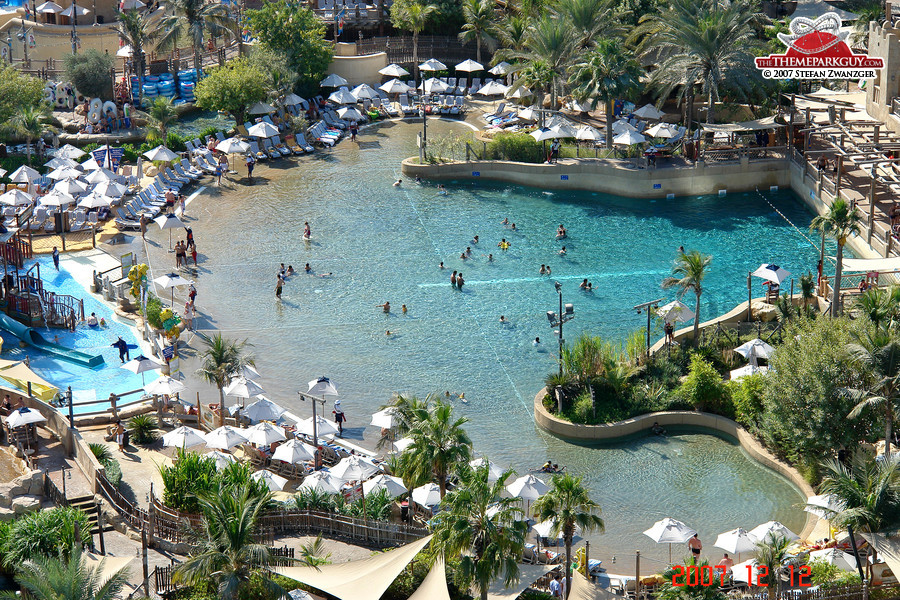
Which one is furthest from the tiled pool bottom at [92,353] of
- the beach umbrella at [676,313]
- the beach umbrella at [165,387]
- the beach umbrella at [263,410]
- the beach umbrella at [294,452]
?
the beach umbrella at [676,313]

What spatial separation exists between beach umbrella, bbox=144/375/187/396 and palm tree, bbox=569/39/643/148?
98.0 feet

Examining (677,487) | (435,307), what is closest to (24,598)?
(677,487)

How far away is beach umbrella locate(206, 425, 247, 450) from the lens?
1592 inches

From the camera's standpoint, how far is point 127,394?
4559cm

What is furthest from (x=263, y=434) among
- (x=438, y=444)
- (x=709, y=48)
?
(x=709, y=48)

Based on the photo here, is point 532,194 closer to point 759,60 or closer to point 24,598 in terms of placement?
point 759,60

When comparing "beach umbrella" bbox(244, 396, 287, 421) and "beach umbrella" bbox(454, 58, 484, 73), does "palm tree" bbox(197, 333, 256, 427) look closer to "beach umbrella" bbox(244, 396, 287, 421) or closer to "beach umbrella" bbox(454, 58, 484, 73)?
"beach umbrella" bbox(244, 396, 287, 421)

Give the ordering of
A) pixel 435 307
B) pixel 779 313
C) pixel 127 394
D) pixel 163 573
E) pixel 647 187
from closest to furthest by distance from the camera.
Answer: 1. pixel 163 573
2. pixel 127 394
3. pixel 779 313
4. pixel 435 307
5. pixel 647 187

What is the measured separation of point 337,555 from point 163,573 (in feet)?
15.5

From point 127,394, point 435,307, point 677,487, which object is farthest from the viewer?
point 435,307

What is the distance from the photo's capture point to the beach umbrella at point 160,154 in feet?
210

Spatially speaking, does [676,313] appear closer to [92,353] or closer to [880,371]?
[880,371]

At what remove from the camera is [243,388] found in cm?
4353

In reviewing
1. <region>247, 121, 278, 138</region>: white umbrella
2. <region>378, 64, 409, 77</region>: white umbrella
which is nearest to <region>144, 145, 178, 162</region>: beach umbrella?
<region>247, 121, 278, 138</region>: white umbrella
